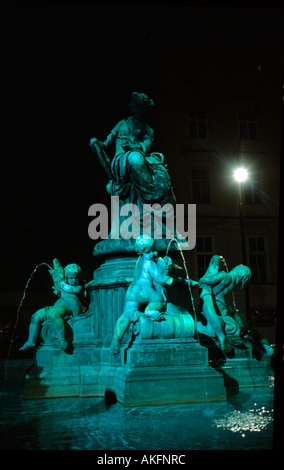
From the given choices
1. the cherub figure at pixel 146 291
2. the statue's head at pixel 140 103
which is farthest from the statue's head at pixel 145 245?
the statue's head at pixel 140 103

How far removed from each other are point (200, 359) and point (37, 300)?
18.8m

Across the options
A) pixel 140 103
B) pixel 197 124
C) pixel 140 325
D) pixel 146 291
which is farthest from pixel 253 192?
pixel 140 325

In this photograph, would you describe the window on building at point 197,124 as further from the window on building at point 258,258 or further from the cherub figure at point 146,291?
the cherub figure at point 146,291

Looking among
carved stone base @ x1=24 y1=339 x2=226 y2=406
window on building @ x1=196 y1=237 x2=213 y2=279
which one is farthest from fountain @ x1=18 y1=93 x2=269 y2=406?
window on building @ x1=196 y1=237 x2=213 y2=279

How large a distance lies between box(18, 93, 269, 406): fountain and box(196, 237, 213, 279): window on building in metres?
17.5

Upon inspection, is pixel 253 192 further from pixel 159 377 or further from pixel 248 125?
pixel 159 377

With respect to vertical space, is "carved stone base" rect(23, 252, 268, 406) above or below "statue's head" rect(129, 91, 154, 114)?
below

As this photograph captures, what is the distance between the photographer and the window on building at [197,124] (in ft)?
88.1

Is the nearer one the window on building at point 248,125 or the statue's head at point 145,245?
the statue's head at point 145,245

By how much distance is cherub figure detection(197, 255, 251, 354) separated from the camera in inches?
226

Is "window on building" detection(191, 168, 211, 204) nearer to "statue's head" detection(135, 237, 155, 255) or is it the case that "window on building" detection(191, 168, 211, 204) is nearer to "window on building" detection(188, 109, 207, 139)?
"window on building" detection(188, 109, 207, 139)

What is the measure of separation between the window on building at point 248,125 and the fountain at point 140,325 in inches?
846
